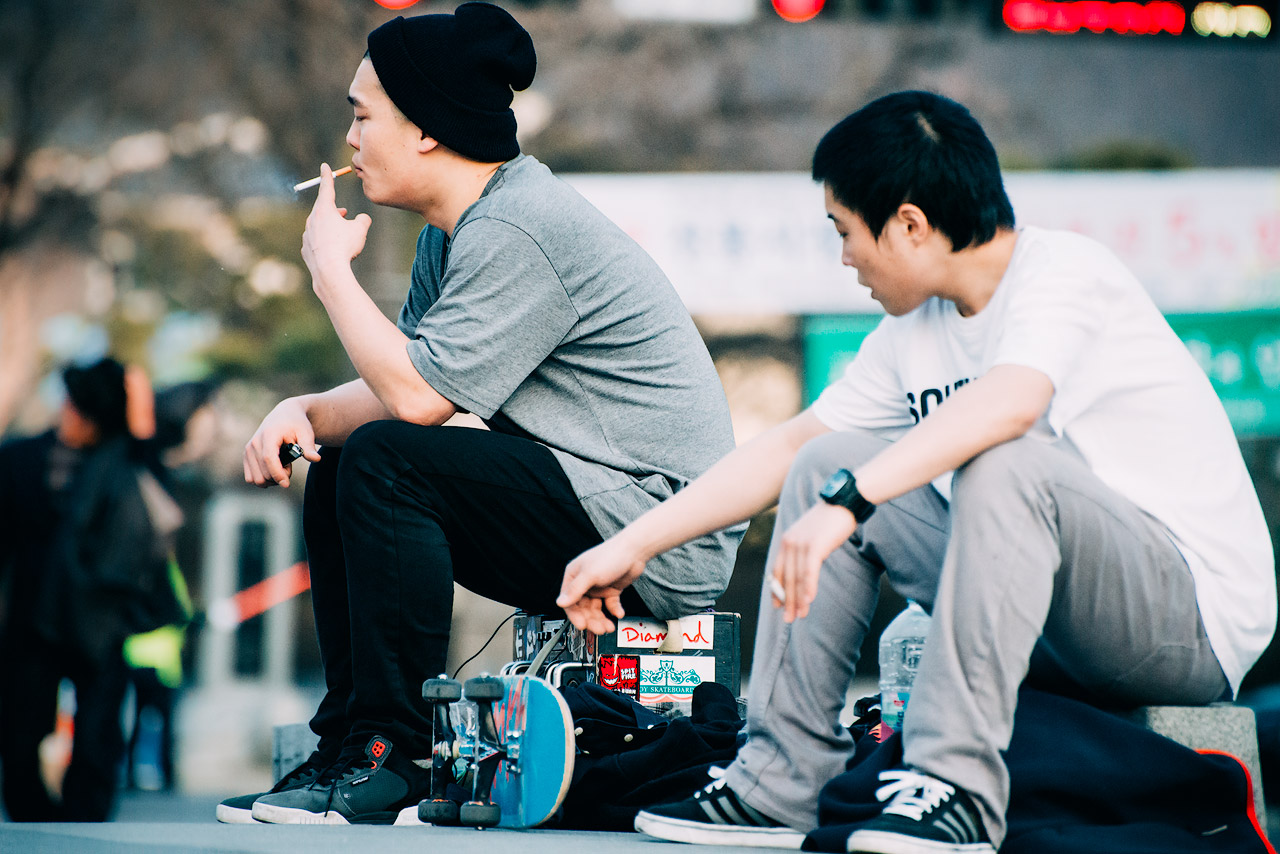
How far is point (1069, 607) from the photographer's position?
1.63m

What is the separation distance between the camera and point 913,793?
151 centimetres

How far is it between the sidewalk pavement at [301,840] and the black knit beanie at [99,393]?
3021mm

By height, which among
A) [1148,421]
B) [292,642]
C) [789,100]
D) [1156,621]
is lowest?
[292,642]

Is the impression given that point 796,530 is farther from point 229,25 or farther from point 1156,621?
point 229,25

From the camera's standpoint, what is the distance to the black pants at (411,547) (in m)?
2.05

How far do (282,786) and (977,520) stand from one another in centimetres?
118

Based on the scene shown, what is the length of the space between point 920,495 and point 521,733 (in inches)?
25.8

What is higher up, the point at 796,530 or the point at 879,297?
the point at 879,297

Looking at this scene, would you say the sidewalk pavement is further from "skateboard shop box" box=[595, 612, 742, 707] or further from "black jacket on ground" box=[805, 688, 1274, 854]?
"skateboard shop box" box=[595, 612, 742, 707]

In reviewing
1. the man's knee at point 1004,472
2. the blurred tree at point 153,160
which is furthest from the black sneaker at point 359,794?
the blurred tree at point 153,160

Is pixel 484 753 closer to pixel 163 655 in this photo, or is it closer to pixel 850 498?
pixel 850 498

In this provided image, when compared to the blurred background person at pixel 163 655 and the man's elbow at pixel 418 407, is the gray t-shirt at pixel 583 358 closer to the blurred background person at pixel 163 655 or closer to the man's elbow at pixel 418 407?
the man's elbow at pixel 418 407

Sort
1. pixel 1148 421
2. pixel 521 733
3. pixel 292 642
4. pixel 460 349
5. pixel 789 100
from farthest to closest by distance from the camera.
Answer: pixel 789 100, pixel 292 642, pixel 460 349, pixel 521 733, pixel 1148 421

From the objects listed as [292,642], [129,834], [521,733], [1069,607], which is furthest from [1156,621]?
[292,642]
